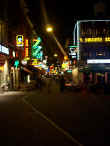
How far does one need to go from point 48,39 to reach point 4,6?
5615 cm

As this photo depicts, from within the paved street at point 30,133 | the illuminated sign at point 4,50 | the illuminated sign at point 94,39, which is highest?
the illuminated sign at point 94,39

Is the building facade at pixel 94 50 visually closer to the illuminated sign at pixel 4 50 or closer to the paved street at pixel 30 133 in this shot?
the illuminated sign at pixel 4 50

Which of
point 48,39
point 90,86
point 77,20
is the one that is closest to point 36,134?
point 90,86

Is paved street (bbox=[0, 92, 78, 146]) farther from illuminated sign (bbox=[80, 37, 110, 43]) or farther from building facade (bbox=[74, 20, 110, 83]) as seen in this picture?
illuminated sign (bbox=[80, 37, 110, 43])

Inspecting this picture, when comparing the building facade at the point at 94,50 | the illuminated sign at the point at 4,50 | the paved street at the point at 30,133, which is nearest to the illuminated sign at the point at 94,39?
the building facade at the point at 94,50

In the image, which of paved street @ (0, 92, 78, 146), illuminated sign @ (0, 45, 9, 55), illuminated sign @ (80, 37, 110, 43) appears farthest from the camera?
illuminated sign @ (80, 37, 110, 43)

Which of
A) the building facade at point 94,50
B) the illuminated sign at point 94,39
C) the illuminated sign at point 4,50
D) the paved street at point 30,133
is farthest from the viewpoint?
the illuminated sign at point 94,39

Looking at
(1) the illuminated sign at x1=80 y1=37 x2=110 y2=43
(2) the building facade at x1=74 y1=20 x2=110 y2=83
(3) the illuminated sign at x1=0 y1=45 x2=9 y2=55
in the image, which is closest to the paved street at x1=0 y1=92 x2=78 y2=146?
(3) the illuminated sign at x1=0 y1=45 x2=9 y2=55

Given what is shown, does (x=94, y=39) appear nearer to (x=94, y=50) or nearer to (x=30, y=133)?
(x=94, y=50)

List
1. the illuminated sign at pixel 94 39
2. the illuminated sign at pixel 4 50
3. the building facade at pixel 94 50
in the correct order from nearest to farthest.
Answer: the illuminated sign at pixel 4 50, the building facade at pixel 94 50, the illuminated sign at pixel 94 39

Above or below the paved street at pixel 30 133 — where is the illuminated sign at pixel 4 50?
above

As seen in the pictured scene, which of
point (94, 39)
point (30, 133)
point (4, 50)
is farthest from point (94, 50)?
point (30, 133)

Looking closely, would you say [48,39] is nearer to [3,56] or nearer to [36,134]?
[3,56]

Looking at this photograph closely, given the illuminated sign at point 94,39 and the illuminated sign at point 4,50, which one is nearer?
the illuminated sign at point 4,50
